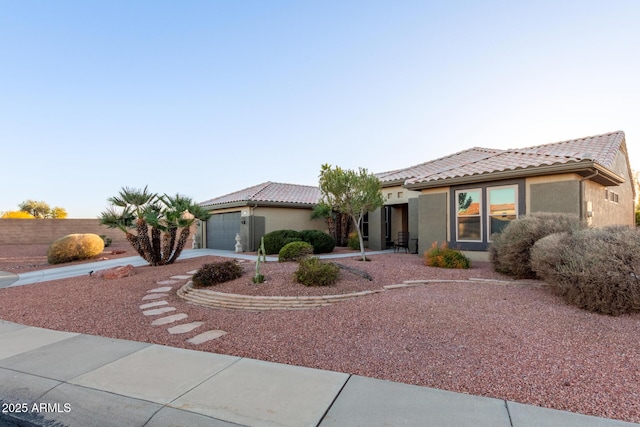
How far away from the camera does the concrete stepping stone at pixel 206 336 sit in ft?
15.2

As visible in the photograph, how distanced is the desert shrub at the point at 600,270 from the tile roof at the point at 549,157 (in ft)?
13.3

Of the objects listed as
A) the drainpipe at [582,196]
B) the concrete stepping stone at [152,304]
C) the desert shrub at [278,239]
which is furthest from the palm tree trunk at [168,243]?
the drainpipe at [582,196]

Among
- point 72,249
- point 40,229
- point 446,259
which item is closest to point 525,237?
point 446,259

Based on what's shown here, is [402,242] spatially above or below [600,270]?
below

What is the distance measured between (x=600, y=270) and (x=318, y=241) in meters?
10.7

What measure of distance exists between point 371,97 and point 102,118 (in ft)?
40.3

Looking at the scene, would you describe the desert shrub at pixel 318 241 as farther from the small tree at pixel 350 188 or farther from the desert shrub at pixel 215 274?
the desert shrub at pixel 215 274

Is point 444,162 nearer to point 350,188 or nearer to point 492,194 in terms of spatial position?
point 492,194

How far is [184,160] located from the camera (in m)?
18.6

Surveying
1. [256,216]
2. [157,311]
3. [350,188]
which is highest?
[350,188]

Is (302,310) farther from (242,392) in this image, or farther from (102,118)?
(102,118)

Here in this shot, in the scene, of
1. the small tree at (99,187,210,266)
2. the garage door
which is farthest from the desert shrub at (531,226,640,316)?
the garage door

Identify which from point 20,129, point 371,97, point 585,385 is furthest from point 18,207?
point 585,385

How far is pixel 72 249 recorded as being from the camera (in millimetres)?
15078
